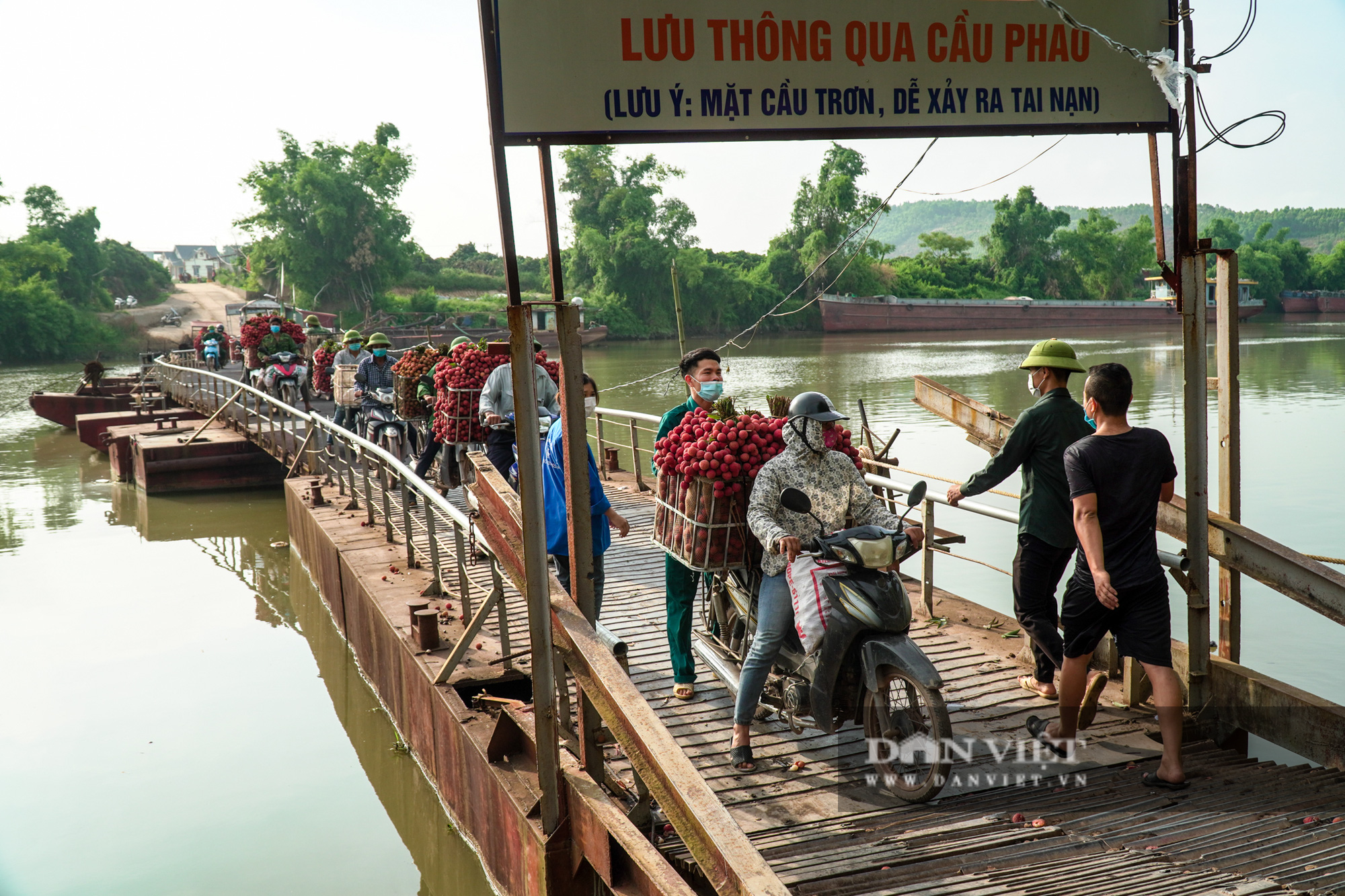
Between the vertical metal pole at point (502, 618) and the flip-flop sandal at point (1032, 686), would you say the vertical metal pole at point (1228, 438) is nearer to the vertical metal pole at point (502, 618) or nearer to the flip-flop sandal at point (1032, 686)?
the flip-flop sandal at point (1032, 686)

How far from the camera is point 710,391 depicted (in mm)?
4816

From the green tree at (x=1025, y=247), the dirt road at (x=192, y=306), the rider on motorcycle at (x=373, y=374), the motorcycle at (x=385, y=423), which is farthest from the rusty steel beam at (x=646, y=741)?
the green tree at (x=1025, y=247)

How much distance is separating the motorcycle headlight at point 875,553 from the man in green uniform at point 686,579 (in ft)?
3.87

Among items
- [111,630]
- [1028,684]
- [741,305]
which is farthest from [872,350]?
[1028,684]

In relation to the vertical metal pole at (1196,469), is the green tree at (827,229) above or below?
above

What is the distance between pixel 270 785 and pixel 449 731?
8.61 ft

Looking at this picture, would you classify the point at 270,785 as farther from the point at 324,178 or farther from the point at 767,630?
the point at 324,178

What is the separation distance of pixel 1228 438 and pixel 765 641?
2074mm

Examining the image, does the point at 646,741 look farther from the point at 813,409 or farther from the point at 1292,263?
the point at 1292,263

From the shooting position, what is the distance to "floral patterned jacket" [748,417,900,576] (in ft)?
12.7

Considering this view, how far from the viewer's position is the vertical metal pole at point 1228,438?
4.04 m

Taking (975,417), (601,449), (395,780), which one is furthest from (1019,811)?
(601,449)

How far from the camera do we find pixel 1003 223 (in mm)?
82438

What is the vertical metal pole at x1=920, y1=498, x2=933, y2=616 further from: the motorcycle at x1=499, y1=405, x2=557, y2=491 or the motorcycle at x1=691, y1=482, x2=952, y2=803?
the motorcycle at x1=499, y1=405, x2=557, y2=491
